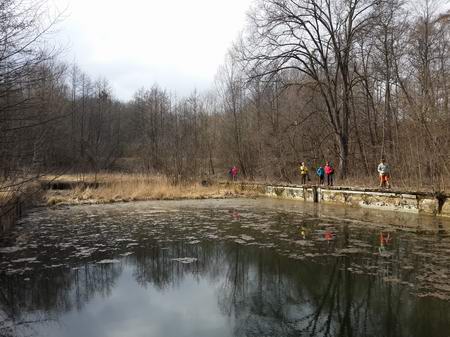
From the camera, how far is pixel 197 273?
27.3 feet

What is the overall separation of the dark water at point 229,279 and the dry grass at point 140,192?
911cm

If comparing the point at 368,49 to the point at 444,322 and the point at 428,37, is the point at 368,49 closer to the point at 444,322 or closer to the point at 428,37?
the point at 428,37

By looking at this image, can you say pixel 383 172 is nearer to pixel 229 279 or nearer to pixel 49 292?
pixel 229 279

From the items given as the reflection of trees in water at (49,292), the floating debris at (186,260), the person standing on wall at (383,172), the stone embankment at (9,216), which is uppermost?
the person standing on wall at (383,172)

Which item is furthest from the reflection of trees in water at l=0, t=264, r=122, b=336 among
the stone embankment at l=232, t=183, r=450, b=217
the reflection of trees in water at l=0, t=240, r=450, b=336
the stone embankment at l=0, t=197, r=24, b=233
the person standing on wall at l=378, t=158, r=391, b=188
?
the person standing on wall at l=378, t=158, r=391, b=188

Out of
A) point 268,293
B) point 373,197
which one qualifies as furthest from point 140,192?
point 268,293

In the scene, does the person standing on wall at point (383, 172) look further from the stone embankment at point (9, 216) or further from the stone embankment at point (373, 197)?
the stone embankment at point (9, 216)

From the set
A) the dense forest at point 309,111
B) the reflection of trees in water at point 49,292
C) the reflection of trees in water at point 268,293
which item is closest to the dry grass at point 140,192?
the dense forest at point 309,111

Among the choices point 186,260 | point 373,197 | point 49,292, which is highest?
point 373,197

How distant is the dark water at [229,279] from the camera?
561 cm

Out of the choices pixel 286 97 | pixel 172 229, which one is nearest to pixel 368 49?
pixel 286 97

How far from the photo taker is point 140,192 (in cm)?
2419

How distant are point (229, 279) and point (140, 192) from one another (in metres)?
17.0

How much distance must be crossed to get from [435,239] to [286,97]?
24.3 metres
